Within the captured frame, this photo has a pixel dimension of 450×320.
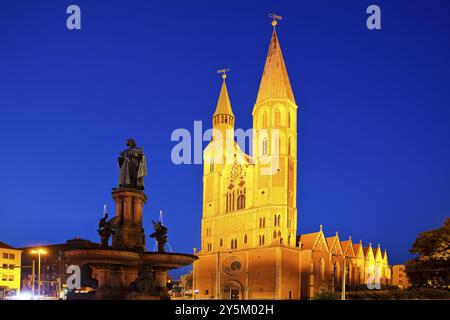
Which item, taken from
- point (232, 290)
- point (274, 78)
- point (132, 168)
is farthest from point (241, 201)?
point (132, 168)

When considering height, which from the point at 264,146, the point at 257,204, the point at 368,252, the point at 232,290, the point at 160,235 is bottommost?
the point at 232,290

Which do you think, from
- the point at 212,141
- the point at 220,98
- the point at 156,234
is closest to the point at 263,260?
the point at 212,141

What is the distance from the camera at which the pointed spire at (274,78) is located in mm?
82875

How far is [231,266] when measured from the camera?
8075 cm

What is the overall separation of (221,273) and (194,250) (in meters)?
9.00

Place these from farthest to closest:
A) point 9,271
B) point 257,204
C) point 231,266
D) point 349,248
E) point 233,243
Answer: point 349,248 → point 233,243 → point 231,266 → point 257,204 → point 9,271

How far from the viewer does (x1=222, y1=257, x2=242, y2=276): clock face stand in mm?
79688

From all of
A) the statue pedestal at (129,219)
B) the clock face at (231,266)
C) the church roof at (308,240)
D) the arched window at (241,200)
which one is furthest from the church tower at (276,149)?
the statue pedestal at (129,219)

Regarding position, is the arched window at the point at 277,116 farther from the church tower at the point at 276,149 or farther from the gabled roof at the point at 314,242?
the gabled roof at the point at 314,242

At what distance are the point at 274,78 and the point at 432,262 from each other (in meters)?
45.7

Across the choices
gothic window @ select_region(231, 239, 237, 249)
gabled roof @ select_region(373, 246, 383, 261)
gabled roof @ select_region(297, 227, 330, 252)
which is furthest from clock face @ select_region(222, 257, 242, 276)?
gabled roof @ select_region(373, 246, 383, 261)

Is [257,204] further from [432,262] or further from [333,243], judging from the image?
[432,262]
